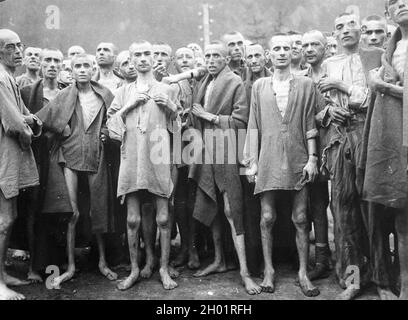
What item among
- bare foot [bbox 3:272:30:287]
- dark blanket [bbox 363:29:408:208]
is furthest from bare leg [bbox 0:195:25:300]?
dark blanket [bbox 363:29:408:208]

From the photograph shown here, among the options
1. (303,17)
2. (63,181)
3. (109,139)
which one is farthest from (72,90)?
(303,17)

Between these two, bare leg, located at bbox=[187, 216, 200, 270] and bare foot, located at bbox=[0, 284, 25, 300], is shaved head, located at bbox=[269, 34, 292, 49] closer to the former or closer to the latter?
bare leg, located at bbox=[187, 216, 200, 270]

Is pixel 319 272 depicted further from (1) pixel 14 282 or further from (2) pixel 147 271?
(1) pixel 14 282

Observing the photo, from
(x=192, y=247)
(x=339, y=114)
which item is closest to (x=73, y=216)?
(x=192, y=247)

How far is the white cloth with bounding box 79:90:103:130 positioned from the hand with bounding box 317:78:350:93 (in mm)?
2355

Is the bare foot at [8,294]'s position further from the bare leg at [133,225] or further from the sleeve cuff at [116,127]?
the sleeve cuff at [116,127]

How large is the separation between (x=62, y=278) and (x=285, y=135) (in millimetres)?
2648

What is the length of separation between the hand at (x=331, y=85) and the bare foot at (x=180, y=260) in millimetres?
2318

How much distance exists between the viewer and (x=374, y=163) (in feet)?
13.6

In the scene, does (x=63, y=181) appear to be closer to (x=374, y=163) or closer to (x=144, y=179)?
(x=144, y=179)

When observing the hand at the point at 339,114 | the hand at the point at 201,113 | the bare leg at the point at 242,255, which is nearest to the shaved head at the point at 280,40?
the hand at the point at 339,114

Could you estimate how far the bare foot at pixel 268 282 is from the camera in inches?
184

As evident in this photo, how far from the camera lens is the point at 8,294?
14.6 ft

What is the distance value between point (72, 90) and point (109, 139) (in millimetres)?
676
